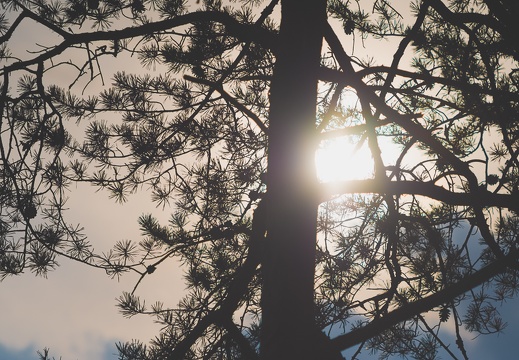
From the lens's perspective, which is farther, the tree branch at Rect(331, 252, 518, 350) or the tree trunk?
the tree branch at Rect(331, 252, 518, 350)

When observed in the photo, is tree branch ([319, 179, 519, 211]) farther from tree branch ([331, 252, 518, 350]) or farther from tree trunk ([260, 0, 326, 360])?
tree branch ([331, 252, 518, 350])

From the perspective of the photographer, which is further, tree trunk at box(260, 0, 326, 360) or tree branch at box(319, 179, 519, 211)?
tree branch at box(319, 179, 519, 211)

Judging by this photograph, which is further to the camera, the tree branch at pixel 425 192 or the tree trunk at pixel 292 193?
the tree branch at pixel 425 192

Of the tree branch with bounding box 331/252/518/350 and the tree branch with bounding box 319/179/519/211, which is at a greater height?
the tree branch with bounding box 319/179/519/211

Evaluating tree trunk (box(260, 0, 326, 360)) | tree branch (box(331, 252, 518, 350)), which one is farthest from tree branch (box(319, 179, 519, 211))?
tree branch (box(331, 252, 518, 350))

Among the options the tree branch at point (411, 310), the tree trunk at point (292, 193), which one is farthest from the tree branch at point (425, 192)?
the tree branch at point (411, 310)

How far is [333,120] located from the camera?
3.57 metres

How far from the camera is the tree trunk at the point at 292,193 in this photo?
1.67m

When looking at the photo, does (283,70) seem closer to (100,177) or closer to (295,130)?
(295,130)

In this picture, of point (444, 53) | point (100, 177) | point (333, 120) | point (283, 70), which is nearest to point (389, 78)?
point (283, 70)

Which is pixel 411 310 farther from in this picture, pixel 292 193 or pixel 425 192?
pixel 292 193

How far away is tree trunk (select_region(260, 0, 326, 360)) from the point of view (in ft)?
5.49

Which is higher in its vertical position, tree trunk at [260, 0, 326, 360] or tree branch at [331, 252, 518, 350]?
tree trunk at [260, 0, 326, 360]

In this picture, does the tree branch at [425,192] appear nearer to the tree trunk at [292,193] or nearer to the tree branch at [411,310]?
the tree trunk at [292,193]
